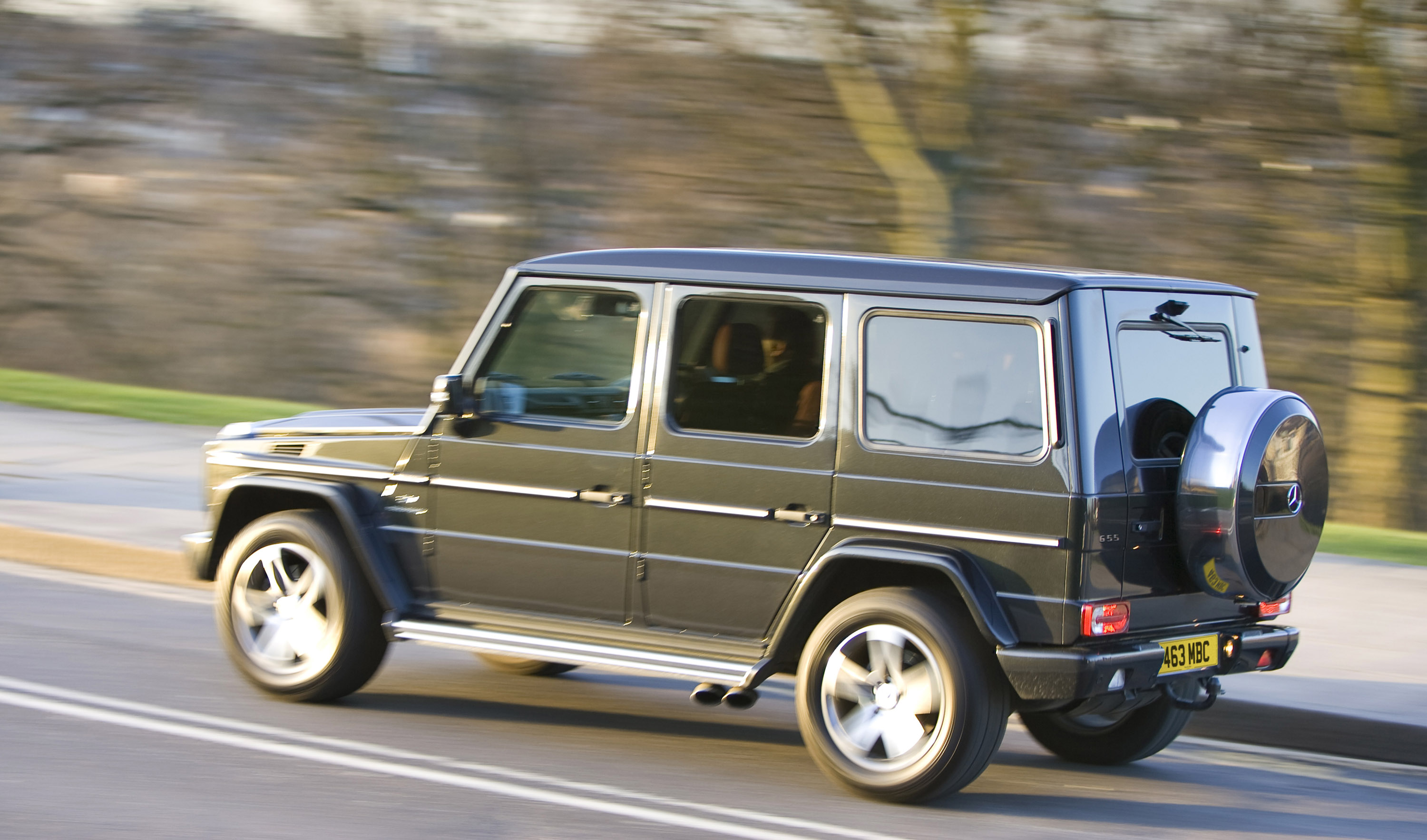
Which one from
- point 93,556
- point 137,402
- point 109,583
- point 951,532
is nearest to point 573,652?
point 951,532

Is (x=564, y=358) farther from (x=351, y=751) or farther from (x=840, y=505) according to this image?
(x=351, y=751)

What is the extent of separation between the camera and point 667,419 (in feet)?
17.9

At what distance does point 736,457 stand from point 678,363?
0.42 m

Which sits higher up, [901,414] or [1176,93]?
[1176,93]

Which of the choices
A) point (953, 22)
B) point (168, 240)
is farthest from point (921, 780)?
point (168, 240)

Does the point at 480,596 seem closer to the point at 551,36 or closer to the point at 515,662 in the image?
the point at 515,662

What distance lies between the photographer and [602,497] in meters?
5.48

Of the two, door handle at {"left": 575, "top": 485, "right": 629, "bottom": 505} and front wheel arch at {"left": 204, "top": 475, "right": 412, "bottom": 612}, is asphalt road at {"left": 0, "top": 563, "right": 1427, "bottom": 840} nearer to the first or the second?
front wheel arch at {"left": 204, "top": 475, "right": 412, "bottom": 612}

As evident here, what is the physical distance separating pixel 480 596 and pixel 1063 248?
27.7ft

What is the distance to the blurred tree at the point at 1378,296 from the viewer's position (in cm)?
1209

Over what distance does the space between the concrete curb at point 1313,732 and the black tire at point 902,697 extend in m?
1.75

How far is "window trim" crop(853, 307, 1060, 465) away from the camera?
4828mm

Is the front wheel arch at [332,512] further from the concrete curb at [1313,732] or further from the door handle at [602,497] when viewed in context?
the concrete curb at [1313,732]

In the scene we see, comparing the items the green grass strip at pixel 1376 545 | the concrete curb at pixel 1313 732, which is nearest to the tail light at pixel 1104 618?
the concrete curb at pixel 1313 732
